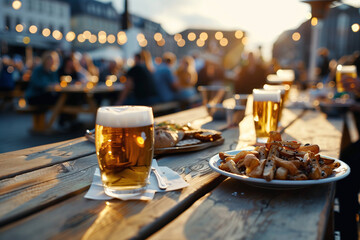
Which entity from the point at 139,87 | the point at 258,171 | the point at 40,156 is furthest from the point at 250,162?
the point at 139,87

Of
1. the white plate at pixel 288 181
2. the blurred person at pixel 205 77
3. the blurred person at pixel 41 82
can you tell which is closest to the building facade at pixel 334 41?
the blurred person at pixel 205 77


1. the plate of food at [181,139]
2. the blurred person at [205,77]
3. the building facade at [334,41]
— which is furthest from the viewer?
the building facade at [334,41]

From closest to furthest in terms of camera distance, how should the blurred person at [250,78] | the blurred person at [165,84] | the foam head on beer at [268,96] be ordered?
the foam head on beer at [268,96] < the blurred person at [250,78] < the blurred person at [165,84]

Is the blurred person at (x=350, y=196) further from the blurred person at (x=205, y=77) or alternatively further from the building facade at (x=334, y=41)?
the building facade at (x=334, y=41)

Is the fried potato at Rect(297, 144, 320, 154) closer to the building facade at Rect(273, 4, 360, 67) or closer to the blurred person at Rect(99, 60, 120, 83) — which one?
the blurred person at Rect(99, 60, 120, 83)

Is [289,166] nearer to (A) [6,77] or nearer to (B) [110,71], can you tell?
(B) [110,71]

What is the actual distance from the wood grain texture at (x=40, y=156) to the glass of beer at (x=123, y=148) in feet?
1.19

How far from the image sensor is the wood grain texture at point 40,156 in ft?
3.49

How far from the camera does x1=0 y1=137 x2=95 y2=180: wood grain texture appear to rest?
3.49 feet

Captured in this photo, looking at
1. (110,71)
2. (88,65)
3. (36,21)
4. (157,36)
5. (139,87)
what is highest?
(36,21)

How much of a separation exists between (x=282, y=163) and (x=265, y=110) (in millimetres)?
609

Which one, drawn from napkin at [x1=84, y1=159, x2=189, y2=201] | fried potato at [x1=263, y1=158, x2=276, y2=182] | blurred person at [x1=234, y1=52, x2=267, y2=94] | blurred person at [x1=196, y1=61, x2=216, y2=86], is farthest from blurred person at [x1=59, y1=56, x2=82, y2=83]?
fried potato at [x1=263, y1=158, x2=276, y2=182]

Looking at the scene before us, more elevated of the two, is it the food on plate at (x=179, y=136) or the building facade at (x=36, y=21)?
the building facade at (x=36, y=21)

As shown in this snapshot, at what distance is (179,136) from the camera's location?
4.42 ft
